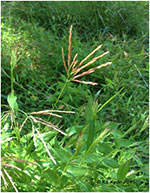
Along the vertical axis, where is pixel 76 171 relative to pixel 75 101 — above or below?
above

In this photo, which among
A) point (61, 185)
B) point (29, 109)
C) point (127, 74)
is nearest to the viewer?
point (61, 185)

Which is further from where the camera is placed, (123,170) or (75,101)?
(75,101)

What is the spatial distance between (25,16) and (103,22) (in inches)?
28.2

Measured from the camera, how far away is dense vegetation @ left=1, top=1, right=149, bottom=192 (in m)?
0.75

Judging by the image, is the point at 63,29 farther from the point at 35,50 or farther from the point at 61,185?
the point at 61,185

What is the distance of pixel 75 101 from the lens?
5.09 feet

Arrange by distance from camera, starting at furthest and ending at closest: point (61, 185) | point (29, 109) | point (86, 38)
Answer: point (86, 38), point (29, 109), point (61, 185)

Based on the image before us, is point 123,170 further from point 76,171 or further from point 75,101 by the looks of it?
point 75,101

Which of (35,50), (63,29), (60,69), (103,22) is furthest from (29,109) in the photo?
(103,22)

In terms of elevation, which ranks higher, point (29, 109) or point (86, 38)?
point (86, 38)

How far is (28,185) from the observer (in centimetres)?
78

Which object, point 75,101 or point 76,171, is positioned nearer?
point 76,171

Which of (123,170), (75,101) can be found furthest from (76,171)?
(75,101)

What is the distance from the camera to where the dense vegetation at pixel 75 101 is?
75 centimetres
